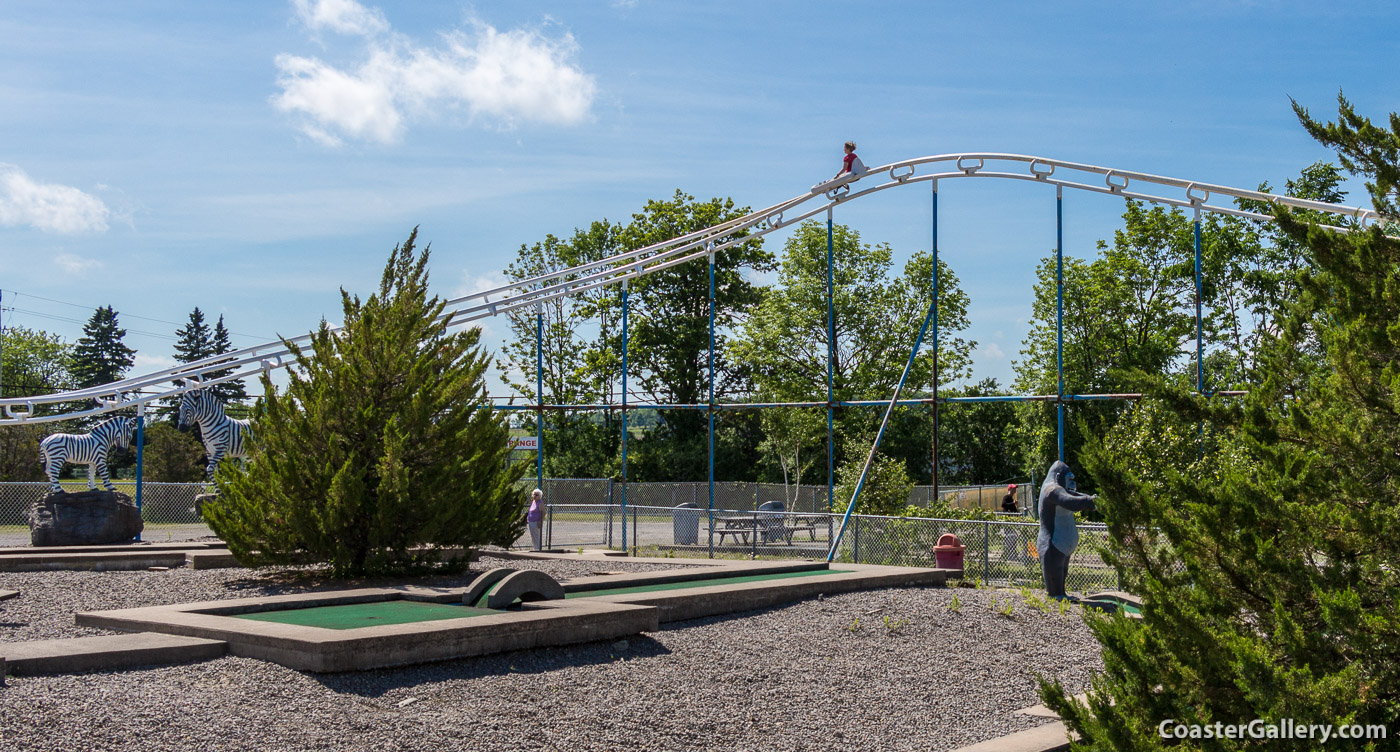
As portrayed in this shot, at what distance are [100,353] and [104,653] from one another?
68.4m

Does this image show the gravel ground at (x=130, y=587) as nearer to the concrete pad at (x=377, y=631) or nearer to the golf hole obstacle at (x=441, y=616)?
the concrete pad at (x=377, y=631)

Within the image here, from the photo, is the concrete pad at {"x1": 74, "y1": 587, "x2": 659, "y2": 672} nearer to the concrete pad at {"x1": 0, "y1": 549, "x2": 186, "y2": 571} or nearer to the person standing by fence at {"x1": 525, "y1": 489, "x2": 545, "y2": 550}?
the concrete pad at {"x1": 0, "y1": 549, "x2": 186, "y2": 571}

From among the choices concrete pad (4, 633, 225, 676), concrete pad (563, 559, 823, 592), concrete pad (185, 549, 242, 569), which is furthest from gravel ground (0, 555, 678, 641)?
concrete pad (4, 633, 225, 676)

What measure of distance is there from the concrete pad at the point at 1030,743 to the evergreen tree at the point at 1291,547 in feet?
5.50

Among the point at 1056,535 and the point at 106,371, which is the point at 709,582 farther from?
the point at 106,371

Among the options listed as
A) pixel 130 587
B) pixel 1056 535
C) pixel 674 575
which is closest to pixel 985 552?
pixel 1056 535

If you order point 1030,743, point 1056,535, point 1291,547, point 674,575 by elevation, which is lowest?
point 1030,743

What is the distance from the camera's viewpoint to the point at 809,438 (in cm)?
4244

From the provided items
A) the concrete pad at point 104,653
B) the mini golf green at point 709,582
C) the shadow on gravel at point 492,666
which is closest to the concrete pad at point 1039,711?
the shadow on gravel at point 492,666

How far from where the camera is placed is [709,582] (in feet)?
45.9

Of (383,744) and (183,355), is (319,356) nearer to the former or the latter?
(383,744)

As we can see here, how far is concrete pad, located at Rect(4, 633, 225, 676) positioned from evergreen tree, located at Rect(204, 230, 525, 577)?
16.0 ft

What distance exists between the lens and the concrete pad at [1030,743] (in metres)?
6.73

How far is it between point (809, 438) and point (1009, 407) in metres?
13.6
